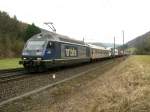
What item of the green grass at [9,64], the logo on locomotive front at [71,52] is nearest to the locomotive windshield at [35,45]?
the logo on locomotive front at [71,52]

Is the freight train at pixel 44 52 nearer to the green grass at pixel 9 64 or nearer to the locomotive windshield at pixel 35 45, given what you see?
the locomotive windshield at pixel 35 45

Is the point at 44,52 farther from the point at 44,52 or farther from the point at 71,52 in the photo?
the point at 71,52

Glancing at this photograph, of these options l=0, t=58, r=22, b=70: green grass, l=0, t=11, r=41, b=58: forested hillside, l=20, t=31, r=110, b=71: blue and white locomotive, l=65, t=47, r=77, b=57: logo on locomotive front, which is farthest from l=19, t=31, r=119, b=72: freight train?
l=0, t=11, r=41, b=58: forested hillside

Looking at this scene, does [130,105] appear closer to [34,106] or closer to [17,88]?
[34,106]

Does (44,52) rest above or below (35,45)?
below

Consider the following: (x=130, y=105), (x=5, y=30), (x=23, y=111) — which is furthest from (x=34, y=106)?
(x=5, y=30)

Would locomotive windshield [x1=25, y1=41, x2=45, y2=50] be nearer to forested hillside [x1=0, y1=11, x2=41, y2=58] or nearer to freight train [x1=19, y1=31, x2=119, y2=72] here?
freight train [x1=19, y1=31, x2=119, y2=72]

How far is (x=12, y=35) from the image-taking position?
8369cm

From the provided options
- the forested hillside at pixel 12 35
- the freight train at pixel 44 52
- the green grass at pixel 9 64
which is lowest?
the green grass at pixel 9 64

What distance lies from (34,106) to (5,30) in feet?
246

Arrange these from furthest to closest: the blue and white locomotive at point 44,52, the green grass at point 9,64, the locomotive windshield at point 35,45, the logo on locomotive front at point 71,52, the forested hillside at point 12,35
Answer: the forested hillside at point 12,35 → the green grass at point 9,64 → the logo on locomotive front at point 71,52 → the locomotive windshield at point 35,45 → the blue and white locomotive at point 44,52

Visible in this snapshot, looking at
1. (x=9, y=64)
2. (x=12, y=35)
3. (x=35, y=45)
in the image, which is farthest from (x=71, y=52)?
(x=12, y=35)

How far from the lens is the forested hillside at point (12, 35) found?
7570cm

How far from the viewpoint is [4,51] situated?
245 ft
